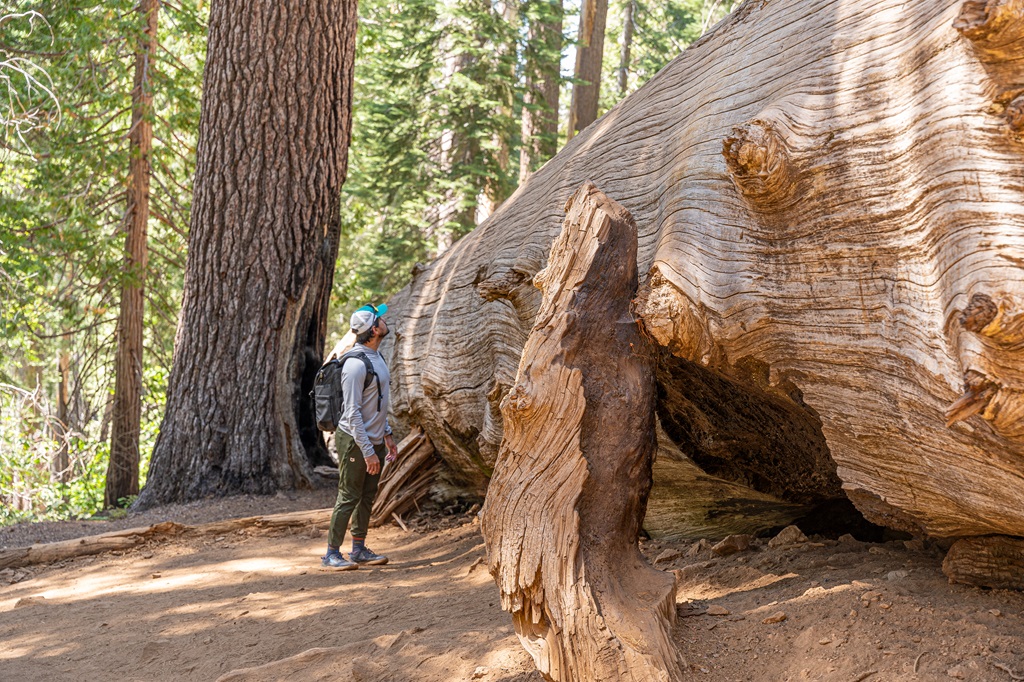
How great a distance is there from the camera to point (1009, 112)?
2.68 m

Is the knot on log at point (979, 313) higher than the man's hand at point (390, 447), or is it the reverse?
the knot on log at point (979, 313)

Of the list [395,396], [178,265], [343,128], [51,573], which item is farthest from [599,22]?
[51,573]

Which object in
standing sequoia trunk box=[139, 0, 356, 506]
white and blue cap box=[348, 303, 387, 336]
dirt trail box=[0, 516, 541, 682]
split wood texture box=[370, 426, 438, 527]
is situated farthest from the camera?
standing sequoia trunk box=[139, 0, 356, 506]

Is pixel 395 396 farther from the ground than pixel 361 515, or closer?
farther from the ground

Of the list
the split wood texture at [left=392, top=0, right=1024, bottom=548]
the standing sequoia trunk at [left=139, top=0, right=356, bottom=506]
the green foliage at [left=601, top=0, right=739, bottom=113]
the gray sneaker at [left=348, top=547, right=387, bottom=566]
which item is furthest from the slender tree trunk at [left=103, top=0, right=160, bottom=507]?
the green foliage at [left=601, top=0, right=739, bottom=113]

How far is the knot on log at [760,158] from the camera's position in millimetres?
3240

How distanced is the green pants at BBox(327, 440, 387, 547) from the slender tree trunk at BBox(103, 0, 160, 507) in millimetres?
5643

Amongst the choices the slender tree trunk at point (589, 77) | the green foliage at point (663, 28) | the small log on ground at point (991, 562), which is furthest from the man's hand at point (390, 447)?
the green foliage at point (663, 28)

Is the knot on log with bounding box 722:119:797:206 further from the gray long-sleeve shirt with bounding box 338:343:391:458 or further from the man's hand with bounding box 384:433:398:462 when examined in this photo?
the man's hand with bounding box 384:433:398:462

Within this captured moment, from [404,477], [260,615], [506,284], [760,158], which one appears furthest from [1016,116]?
[404,477]

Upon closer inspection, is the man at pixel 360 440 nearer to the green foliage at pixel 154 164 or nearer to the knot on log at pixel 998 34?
the green foliage at pixel 154 164

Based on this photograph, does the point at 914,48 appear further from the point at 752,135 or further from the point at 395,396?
the point at 395,396

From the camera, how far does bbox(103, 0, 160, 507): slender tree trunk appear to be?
10695mm

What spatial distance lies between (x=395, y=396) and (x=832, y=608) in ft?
16.8
